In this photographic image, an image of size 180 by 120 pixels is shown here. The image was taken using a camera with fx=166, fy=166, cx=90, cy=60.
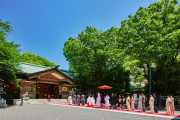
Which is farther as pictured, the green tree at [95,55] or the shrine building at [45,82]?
the green tree at [95,55]

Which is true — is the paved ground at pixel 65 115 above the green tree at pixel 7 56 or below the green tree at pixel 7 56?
below

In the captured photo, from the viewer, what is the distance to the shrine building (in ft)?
83.5

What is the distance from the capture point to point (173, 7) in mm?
21094

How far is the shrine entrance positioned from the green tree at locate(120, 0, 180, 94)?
15559mm

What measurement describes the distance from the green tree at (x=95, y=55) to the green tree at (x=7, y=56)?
440 inches

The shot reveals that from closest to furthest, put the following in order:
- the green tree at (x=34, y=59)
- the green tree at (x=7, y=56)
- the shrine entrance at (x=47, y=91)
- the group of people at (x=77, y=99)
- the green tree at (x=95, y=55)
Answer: the green tree at (x=7, y=56) → the group of people at (x=77, y=99) → the green tree at (x=95, y=55) → the shrine entrance at (x=47, y=91) → the green tree at (x=34, y=59)

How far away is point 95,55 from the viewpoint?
2778 centimetres

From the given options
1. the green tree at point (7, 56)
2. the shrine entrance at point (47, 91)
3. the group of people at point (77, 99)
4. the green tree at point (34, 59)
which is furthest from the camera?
the green tree at point (34, 59)

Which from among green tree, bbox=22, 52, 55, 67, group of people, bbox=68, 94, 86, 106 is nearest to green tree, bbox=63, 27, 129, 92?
group of people, bbox=68, 94, 86, 106

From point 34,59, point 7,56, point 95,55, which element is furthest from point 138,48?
point 34,59

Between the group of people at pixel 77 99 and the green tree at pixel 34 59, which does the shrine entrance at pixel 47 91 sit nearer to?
the group of people at pixel 77 99

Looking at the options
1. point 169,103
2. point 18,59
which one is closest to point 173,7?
point 169,103

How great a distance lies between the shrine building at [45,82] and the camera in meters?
25.5

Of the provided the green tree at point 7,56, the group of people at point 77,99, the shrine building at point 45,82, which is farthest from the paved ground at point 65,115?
the shrine building at point 45,82
